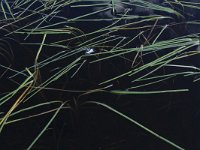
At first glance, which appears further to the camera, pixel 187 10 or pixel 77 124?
pixel 187 10

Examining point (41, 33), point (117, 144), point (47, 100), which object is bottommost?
point (117, 144)

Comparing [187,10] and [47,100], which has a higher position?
[187,10]

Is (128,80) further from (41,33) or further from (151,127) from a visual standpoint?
(41,33)

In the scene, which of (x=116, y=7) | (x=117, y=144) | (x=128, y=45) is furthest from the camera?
(x=116, y=7)

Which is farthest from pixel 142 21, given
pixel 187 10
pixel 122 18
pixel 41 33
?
pixel 41 33

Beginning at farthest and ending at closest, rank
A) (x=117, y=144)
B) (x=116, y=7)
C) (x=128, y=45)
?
(x=116, y=7) < (x=128, y=45) < (x=117, y=144)

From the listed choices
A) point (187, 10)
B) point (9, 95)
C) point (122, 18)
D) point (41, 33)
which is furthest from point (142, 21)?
point (9, 95)

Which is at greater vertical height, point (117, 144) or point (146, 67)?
point (146, 67)

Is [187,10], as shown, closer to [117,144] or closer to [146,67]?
[146,67]

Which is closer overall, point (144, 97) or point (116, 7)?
point (144, 97)
